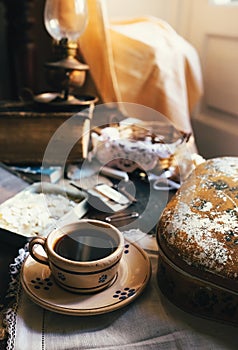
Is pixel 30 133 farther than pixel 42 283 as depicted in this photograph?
Yes

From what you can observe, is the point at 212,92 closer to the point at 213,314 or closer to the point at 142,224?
the point at 142,224

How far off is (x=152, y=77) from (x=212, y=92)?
0.93ft

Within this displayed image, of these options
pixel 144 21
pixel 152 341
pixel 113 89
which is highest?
pixel 144 21

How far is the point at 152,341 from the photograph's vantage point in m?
0.48

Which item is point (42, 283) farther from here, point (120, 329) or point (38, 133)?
point (38, 133)

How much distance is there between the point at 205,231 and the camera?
52 cm

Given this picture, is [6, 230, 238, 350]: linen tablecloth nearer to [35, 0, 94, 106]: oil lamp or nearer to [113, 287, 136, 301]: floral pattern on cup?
[113, 287, 136, 301]: floral pattern on cup

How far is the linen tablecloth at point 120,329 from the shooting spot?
474 mm

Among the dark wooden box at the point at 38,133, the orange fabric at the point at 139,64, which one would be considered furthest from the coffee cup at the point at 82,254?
the orange fabric at the point at 139,64

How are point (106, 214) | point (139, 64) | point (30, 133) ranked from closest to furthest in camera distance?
1. point (106, 214)
2. point (30, 133)
3. point (139, 64)

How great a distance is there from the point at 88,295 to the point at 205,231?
170mm

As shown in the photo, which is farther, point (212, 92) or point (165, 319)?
point (212, 92)

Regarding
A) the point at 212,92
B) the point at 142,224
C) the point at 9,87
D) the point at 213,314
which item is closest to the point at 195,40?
the point at 212,92

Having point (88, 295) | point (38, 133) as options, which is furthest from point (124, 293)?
point (38, 133)
